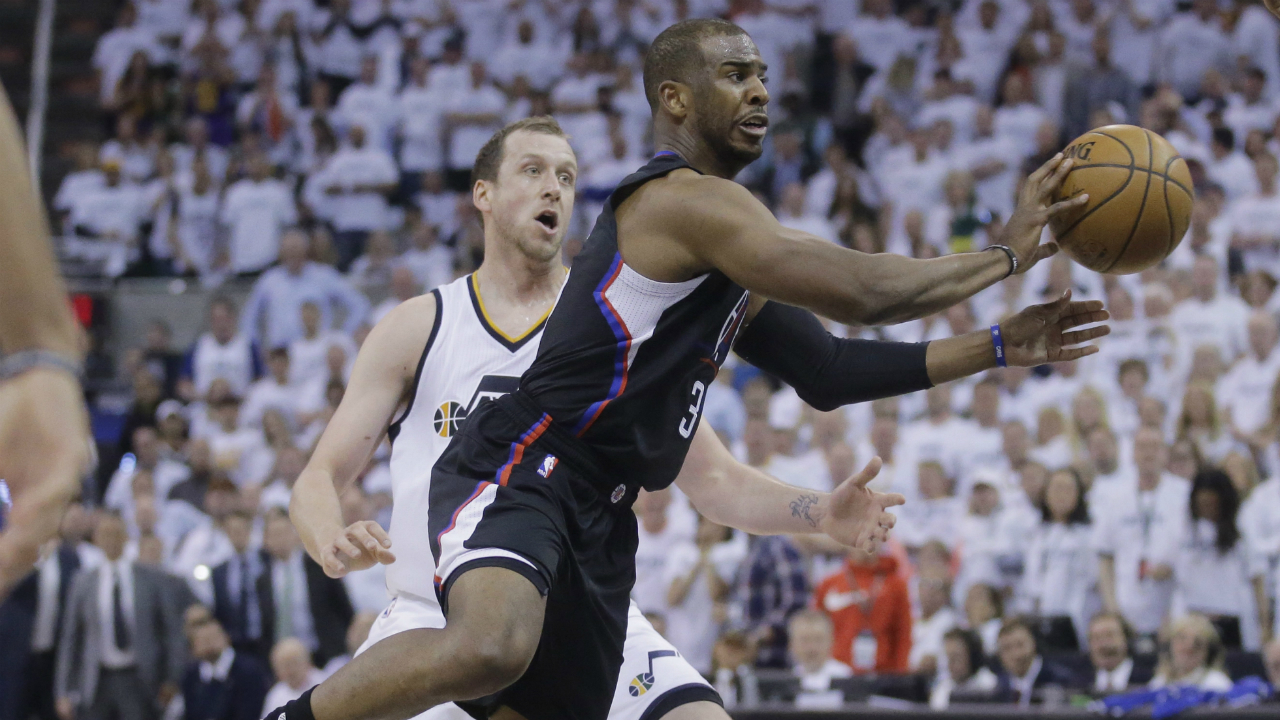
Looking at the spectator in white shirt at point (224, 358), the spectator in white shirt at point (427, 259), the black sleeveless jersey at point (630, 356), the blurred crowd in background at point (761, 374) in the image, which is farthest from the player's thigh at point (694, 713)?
the spectator in white shirt at point (224, 358)

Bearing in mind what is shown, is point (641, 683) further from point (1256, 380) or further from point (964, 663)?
point (1256, 380)

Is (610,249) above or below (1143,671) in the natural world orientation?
above

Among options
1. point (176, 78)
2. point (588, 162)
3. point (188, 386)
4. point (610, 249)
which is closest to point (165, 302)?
point (188, 386)

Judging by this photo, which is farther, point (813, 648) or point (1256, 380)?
point (1256, 380)

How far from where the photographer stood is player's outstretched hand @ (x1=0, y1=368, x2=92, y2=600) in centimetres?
206

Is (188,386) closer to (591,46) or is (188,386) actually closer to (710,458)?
(591,46)

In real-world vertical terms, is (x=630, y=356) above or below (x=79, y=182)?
below

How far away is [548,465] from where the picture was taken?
4211 mm

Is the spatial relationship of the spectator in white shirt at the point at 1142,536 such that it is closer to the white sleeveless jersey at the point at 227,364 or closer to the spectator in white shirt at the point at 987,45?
the spectator in white shirt at the point at 987,45

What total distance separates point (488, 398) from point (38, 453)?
2.69 meters

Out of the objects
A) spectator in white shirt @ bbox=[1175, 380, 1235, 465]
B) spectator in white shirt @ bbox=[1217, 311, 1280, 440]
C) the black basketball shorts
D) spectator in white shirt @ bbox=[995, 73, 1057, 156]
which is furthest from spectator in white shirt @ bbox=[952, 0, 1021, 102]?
the black basketball shorts

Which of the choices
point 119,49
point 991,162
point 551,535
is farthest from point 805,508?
point 119,49

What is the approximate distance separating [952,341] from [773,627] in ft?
18.9

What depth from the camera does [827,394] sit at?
4523 mm
